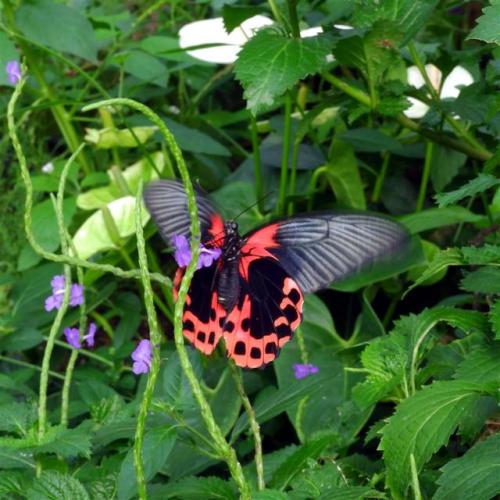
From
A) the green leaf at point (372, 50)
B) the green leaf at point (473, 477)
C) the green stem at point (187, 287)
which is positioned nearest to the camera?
the green stem at point (187, 287)

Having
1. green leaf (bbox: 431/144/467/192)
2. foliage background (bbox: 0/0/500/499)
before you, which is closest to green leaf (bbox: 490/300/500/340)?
foliage background (bbox: 0/0/500/499)

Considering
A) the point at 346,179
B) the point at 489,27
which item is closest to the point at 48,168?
the point at 346,179

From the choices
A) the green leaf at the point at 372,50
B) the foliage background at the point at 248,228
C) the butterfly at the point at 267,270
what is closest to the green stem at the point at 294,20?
the foliage background at the point at 248,228

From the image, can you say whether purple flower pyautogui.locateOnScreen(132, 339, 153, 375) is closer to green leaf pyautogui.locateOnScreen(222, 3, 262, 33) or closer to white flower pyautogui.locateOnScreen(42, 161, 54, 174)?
green leaf pyautogui.locateOnScreen(222, 3, 262, 33)

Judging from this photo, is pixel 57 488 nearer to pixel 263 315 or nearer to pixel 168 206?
pixel 263 315

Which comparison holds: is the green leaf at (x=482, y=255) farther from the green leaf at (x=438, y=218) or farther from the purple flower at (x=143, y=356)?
the green leaf at (x=438, y=218)

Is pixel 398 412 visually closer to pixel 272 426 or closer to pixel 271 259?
pixel 271 259
